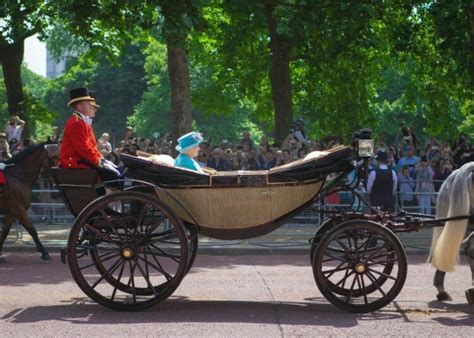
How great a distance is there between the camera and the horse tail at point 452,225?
32.1ft

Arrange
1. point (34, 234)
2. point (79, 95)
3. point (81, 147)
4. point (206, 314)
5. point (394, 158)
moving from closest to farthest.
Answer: point (206, 314)
point (81, 147)
point (79, 95)
point (34, 234)
point (394, 158)

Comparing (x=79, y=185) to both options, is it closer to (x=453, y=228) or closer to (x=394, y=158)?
(x=453, y=228)

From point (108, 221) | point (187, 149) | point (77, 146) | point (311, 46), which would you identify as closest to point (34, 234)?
point (77, 146)

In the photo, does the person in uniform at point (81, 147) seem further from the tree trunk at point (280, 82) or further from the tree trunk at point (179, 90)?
the tree trunk at point (280, 82)

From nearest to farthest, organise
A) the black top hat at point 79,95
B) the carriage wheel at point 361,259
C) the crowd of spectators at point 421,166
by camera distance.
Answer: the carriage wheel at point 361,259 → the black top hat at point 79,95 → the crowd of spectators at point 421,166

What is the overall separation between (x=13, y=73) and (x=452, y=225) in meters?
21.1

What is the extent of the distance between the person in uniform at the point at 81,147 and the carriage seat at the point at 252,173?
434 mm

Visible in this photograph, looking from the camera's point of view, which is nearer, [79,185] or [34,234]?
[79,185]

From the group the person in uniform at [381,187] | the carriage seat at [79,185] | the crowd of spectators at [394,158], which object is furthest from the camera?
the crowd of spectators at [394,158]

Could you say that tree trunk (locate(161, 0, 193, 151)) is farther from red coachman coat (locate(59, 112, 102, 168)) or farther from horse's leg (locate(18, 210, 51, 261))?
red coachman coat (locate(59, 112, 102, 168))

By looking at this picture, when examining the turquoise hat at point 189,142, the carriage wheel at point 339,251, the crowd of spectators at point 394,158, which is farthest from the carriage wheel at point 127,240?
the crowd of spectators at point 394,158

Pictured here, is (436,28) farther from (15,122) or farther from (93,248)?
(93,248)

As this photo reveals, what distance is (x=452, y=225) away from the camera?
9.92 meters

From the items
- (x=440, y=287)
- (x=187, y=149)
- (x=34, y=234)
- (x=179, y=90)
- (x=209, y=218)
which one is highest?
(x=179, y=90)
